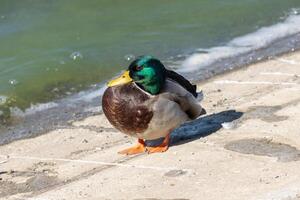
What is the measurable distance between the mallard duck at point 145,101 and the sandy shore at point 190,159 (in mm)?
280

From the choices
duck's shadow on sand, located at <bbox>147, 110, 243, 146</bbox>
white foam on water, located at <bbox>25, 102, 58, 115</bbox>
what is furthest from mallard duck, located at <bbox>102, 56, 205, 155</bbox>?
white foam on water, located at <bbox>25, 102, 58, 115</bbox>

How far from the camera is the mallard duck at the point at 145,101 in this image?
7.42 metres

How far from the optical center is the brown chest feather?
24.3 ft

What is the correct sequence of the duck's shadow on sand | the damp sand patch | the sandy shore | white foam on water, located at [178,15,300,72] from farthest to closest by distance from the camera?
1. white foam on water, located at [178,15,300,72]
2. the duck's shadow on sand
3. the damp sand patch
4. the sandy shore

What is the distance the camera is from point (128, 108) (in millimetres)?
7398

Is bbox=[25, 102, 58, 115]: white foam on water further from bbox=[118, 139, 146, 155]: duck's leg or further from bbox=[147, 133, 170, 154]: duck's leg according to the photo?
bbox=[147, 133, 170, 154]: duck's leg

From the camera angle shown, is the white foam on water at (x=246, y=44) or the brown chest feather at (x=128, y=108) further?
the white foam on water at (x=246, y=44)

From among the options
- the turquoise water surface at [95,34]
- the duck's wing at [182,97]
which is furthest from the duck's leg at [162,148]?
the turquoise water surface at [95,34]

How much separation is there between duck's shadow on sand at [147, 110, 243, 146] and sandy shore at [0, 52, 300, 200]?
1cm

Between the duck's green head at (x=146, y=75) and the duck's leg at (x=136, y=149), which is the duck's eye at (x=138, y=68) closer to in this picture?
the duck's green head at (x=146, y=75)

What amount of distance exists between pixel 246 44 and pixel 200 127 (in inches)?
173

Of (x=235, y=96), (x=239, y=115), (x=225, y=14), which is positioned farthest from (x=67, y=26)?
(x=239, y=115)

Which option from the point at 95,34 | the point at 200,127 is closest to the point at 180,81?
the point at 200,127

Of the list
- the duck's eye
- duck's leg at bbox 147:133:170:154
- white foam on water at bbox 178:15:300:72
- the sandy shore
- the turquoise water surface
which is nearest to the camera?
the sandy shore
